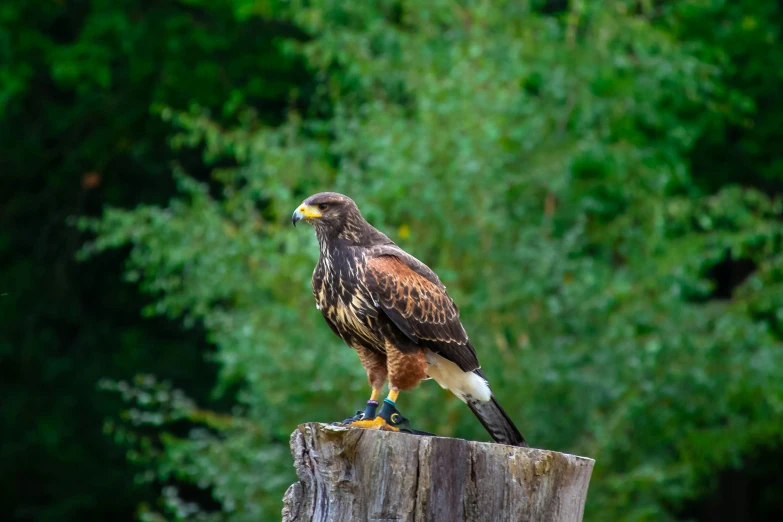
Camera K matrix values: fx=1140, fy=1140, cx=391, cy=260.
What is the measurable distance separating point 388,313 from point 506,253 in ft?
12.9

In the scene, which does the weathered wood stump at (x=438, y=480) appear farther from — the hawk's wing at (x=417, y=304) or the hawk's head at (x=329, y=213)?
the hawk's head at (x=329, y=213)

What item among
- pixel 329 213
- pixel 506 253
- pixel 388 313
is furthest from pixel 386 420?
pixel 506 253

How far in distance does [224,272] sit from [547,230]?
2.45 m

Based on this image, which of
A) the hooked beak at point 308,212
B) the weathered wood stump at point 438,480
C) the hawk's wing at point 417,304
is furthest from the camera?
the hooked beak at point 308,212

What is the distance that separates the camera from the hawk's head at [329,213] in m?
4.65

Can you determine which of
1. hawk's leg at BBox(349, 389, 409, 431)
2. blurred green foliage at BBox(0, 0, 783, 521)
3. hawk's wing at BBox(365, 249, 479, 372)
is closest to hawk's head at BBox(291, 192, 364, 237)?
hawk's wing at BBox(365, 249, 479, 372)

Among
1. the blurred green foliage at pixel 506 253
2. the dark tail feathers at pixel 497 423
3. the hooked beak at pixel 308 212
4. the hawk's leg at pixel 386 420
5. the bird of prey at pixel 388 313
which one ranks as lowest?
the hawk's leg at pixel 386 420

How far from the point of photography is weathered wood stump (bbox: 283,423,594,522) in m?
3.35

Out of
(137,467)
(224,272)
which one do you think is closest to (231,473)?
(224,272)

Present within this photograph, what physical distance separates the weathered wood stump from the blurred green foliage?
12.9 feet

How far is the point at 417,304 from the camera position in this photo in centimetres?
446

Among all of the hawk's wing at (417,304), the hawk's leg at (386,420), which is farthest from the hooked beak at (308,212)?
the hawk's leg at (386,420)

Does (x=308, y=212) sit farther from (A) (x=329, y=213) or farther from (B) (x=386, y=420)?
(B) (x=386, y=420)

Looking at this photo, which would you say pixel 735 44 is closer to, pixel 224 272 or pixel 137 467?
pixel 224 272
